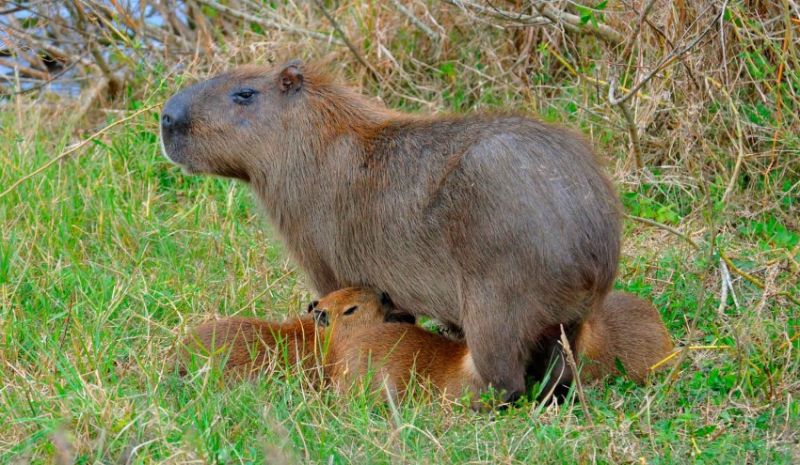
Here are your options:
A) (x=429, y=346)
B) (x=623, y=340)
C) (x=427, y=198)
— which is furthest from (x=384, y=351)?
(x=623, y=340)

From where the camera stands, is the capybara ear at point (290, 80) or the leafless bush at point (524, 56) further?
the leafless bush at point (524, 56)

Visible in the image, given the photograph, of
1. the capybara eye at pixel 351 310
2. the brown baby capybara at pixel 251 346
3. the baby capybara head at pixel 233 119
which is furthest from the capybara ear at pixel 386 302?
the baby capybara head at pixel 233 119

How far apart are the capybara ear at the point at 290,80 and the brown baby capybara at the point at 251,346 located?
1.03m

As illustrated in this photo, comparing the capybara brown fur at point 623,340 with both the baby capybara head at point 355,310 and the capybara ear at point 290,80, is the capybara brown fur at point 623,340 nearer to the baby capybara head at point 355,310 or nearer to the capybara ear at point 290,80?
the baby capybara head at point 355,310

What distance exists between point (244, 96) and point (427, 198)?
1.05 m

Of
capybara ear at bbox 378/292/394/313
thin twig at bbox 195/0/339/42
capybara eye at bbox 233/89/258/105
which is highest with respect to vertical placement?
capybara eye at bbox 233/89/258/105

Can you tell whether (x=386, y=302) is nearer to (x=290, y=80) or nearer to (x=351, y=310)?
(x=351, y=310)

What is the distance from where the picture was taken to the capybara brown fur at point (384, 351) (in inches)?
160

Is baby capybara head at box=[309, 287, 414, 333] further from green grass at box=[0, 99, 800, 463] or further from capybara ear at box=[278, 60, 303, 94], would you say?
capybara ear at box=[278, 60, 303, 94]

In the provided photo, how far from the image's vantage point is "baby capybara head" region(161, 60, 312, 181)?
15.1ft

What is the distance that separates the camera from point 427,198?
4.15 m

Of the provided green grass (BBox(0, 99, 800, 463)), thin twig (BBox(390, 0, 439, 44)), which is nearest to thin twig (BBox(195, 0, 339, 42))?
thin twig (BBox(390, 0, 439, 44))

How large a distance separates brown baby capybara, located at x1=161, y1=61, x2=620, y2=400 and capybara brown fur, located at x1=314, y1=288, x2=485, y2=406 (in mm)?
94

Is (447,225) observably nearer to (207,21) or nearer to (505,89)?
(505,89)
